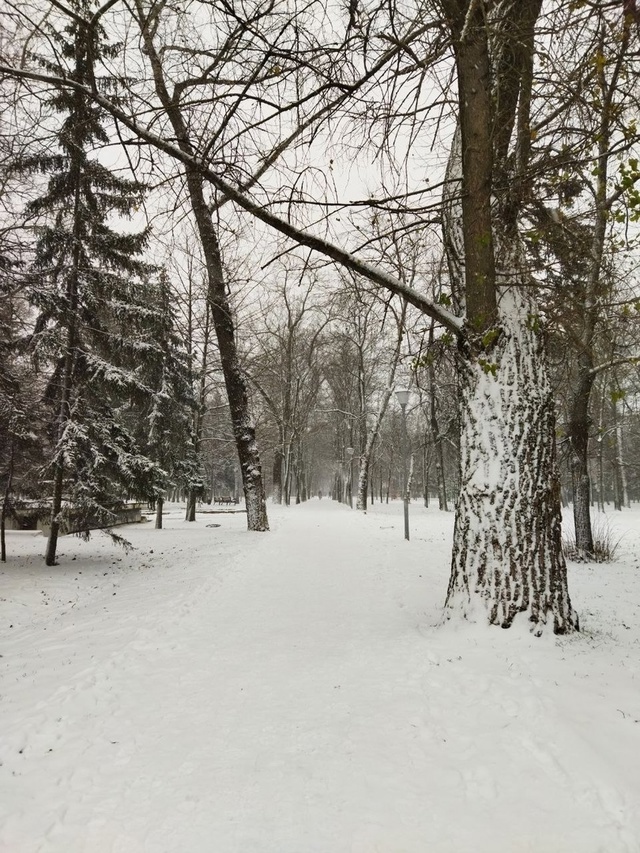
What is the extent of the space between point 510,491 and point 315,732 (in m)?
2.46

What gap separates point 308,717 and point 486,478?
2.41 meters

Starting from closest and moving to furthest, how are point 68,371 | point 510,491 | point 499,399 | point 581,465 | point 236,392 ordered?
point 510,491 < point 499,399 < point 68,371 < point 581,465 < point 236,392

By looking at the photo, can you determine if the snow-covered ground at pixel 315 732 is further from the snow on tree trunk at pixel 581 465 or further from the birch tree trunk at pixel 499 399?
Answer: the snow on tree trunk at pixel 581 465

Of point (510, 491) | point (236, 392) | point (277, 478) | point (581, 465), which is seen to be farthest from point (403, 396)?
point (277, 478)

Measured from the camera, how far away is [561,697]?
2.92 meters

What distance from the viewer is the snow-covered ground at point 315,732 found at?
2.01 m

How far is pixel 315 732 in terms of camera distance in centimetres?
280

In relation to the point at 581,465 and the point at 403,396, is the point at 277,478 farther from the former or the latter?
the point at 581,465

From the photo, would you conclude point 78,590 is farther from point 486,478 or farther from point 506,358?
point 506,358

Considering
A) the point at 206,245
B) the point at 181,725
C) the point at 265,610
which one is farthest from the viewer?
the point at 206,245

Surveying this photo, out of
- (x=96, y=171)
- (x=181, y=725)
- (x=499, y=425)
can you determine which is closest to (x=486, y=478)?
(x=499, y=425)

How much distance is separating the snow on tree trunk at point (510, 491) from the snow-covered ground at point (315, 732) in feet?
0.93

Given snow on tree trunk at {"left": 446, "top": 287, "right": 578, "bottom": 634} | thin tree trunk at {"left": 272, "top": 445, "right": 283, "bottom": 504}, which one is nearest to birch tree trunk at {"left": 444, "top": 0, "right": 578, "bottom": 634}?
snow on tree trunk at {"left": 446, "top": 287, "right": 578, "bottom": 634}

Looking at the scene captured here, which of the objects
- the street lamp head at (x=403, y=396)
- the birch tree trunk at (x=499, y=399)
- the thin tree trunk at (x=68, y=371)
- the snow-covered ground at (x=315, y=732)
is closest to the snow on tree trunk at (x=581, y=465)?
the snow-covered ground at (x=315, y=732)
